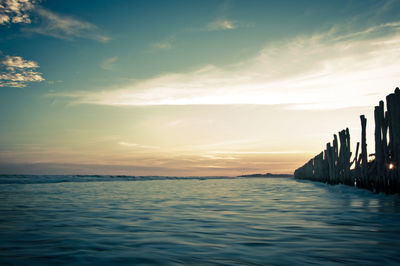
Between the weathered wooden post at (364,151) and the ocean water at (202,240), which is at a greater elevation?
the weathered wooden post at (364,151)

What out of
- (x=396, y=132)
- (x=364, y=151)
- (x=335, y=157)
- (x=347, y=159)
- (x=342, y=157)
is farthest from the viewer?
(x=335, y=157)

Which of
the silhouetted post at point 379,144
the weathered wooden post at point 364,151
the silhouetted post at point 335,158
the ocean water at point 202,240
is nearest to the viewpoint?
the ocean water at point 202,240

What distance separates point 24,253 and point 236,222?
3566mm

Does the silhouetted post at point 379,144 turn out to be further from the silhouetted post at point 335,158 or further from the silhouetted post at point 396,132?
the silhouetted post at point 335,158

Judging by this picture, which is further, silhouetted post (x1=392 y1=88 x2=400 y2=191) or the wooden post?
the wooden post

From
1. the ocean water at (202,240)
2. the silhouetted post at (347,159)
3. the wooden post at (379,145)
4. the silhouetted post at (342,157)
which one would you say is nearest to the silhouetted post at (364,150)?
the wooden post at (379,145)

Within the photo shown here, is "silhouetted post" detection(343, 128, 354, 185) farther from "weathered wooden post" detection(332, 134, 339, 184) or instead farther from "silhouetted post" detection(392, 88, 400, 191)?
"silhouetted post" detection(392, 88, 400, 191)

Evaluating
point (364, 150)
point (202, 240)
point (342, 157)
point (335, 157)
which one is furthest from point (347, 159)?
point (202, 240)

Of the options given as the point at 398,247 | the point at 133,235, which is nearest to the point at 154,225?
the point at 133,235

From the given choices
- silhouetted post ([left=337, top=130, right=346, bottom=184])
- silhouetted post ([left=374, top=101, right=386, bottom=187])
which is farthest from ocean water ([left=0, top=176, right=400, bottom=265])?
silhouetted post ([left=337, top=130, right=346, bottom=184])

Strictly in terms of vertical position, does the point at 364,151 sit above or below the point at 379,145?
below

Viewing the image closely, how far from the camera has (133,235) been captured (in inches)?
187

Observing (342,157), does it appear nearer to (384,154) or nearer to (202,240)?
(384,154)

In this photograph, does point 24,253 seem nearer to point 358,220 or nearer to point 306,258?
point 306,258
